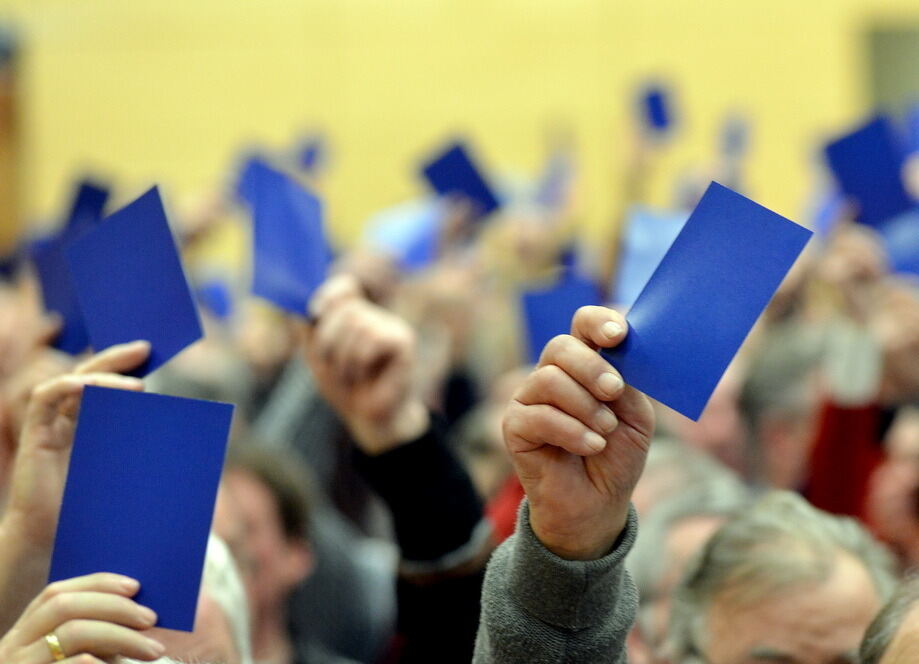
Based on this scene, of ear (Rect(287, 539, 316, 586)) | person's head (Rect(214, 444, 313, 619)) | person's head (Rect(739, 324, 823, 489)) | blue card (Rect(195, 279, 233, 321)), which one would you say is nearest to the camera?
person's head (Rect(214, 444, 313, 619))

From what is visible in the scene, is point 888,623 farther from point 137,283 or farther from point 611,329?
point 137,283

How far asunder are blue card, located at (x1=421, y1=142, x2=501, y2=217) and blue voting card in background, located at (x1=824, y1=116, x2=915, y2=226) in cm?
84

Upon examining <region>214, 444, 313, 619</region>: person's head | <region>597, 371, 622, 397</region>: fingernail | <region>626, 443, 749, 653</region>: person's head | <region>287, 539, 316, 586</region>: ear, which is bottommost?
<region>287, 539, 316, 586</region>: ear

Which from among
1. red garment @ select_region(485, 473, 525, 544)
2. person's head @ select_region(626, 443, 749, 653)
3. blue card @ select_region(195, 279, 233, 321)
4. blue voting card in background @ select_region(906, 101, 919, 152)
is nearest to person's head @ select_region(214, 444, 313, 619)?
red garment @ select_region(485, 473, 525, 544)

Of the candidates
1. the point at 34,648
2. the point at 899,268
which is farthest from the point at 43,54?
the point at 34,648

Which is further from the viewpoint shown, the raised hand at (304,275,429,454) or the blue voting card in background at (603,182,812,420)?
the raised hand at (304,275,429,454)

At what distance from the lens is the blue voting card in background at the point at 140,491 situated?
958 millimetres

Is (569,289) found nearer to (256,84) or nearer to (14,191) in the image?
(256,84)

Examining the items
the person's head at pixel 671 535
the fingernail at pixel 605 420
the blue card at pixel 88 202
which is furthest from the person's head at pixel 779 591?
the blue card at pixel 88 202

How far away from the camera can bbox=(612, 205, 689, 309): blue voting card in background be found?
1.63 m

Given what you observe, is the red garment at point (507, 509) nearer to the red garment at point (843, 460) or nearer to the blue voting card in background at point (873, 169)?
the red garment at point (843, 460)

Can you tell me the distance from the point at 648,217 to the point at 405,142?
6.19m

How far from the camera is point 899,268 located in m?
2.04

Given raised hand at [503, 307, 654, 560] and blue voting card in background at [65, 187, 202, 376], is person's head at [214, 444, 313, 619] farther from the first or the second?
raised hand at [503, 307, 654, 560]
